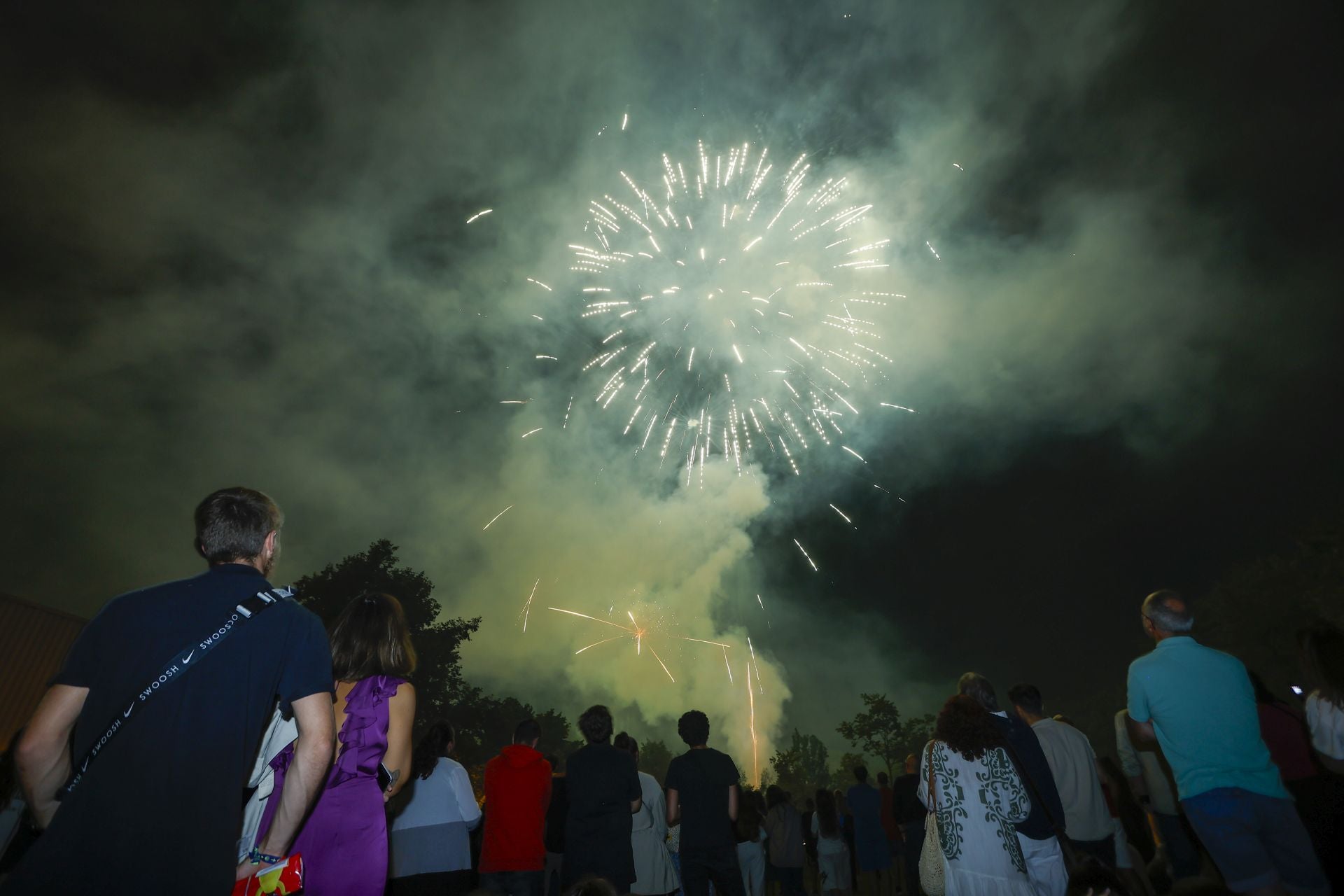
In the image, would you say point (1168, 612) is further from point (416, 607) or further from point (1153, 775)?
point (416, 607)

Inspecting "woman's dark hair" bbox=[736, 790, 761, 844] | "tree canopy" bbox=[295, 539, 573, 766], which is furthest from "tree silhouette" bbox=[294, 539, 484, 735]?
"woman's dark hair" bbox=[736, 790, 761, 844]

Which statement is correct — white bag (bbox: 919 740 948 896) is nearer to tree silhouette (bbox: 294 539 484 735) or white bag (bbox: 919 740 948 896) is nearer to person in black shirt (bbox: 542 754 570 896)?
person in black shirt (bbox: 542 754 570 896)

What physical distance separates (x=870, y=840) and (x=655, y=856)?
567 cm

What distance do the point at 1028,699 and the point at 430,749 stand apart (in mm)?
5046

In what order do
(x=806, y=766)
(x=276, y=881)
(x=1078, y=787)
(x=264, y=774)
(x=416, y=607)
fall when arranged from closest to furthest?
1. (x=276, y=881)
2. (x=264, y=774)
3. (x=1078, y=787)
4. (x=416, y=607)
5. (x=806, y=766)

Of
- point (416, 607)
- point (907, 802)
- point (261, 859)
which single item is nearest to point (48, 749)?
point (261, 859)

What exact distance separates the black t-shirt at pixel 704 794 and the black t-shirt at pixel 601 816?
645 millimetres

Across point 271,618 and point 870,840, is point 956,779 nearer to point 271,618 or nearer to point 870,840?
point 271,618

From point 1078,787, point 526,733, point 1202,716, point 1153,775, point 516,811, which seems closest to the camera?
point 1202,716

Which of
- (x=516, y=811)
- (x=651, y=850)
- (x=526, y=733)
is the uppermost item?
(x=526, y=733)

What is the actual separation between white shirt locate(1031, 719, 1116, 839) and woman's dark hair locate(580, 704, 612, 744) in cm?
359

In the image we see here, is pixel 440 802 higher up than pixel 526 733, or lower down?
lower down

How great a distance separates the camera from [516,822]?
17.5ft

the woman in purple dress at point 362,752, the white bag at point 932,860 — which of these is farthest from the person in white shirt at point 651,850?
the woman in purple dress at point 362,752
